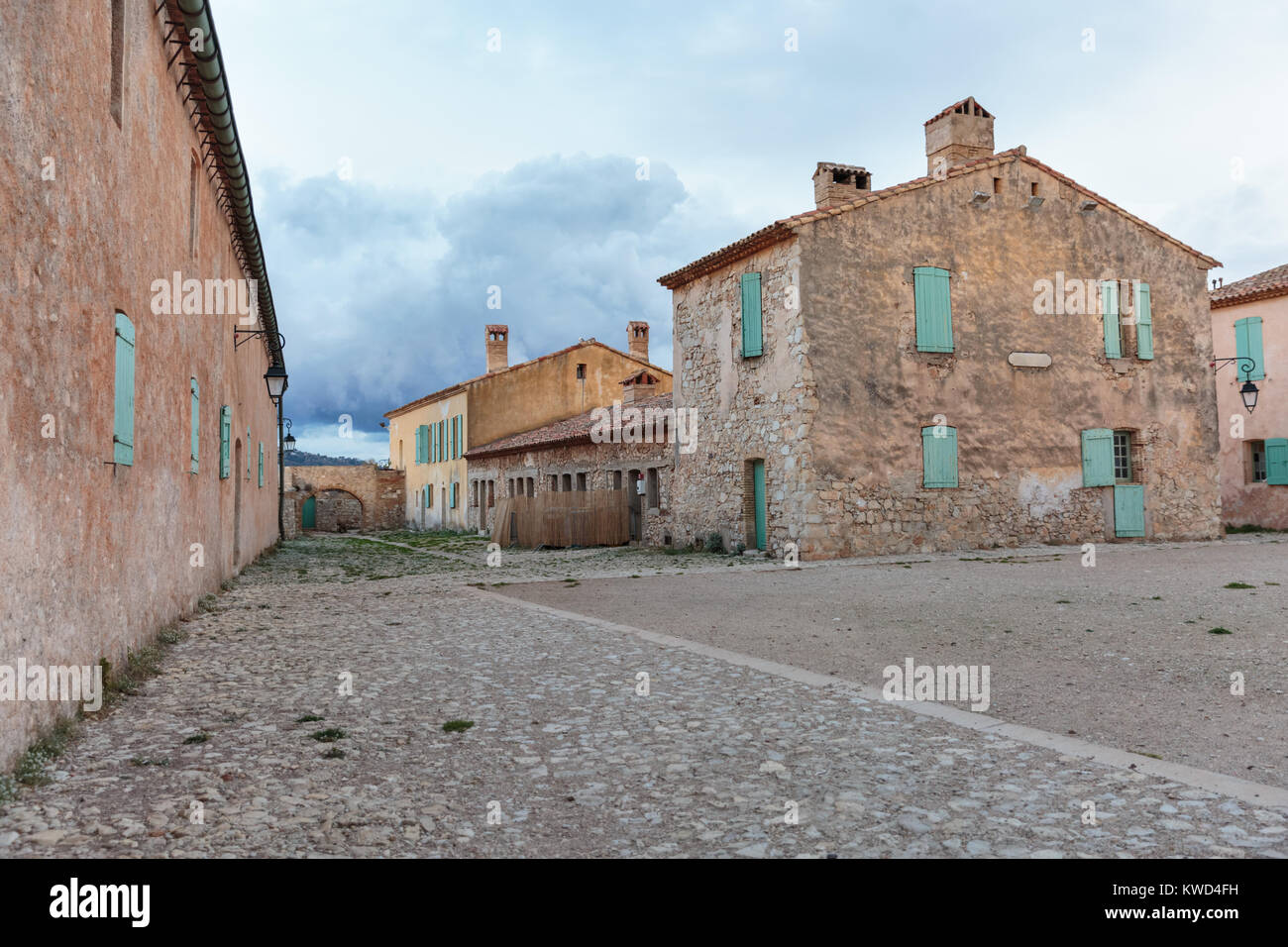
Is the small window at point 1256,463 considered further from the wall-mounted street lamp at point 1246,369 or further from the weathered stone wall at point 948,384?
the weathered stone wall at point 948,384

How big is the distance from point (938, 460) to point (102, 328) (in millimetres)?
13782

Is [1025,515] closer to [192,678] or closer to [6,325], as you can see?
[192,678]

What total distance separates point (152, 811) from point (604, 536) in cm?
1868

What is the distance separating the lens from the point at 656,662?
6.21 m

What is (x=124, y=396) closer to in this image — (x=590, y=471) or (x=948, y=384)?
(x=948, y=384)

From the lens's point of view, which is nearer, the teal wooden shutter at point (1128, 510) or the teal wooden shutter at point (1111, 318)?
the teal wooden shutter at point (1128, 510)

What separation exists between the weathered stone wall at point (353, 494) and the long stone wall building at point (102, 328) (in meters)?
29.0

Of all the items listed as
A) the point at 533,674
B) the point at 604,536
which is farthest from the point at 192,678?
the point at 604,536

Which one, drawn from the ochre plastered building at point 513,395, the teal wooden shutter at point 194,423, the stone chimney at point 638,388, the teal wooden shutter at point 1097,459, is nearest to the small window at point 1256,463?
the teal wooden shutter at point 1097,459

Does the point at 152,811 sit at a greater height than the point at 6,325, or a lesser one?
lesser

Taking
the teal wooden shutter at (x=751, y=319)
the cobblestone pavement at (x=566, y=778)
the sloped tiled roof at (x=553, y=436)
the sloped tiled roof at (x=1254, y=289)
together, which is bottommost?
the cobblestone pavement at (x=566, y=778)

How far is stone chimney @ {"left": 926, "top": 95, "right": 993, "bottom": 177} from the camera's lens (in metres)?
17.2

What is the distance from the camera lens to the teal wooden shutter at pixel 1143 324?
18047 millimetres
